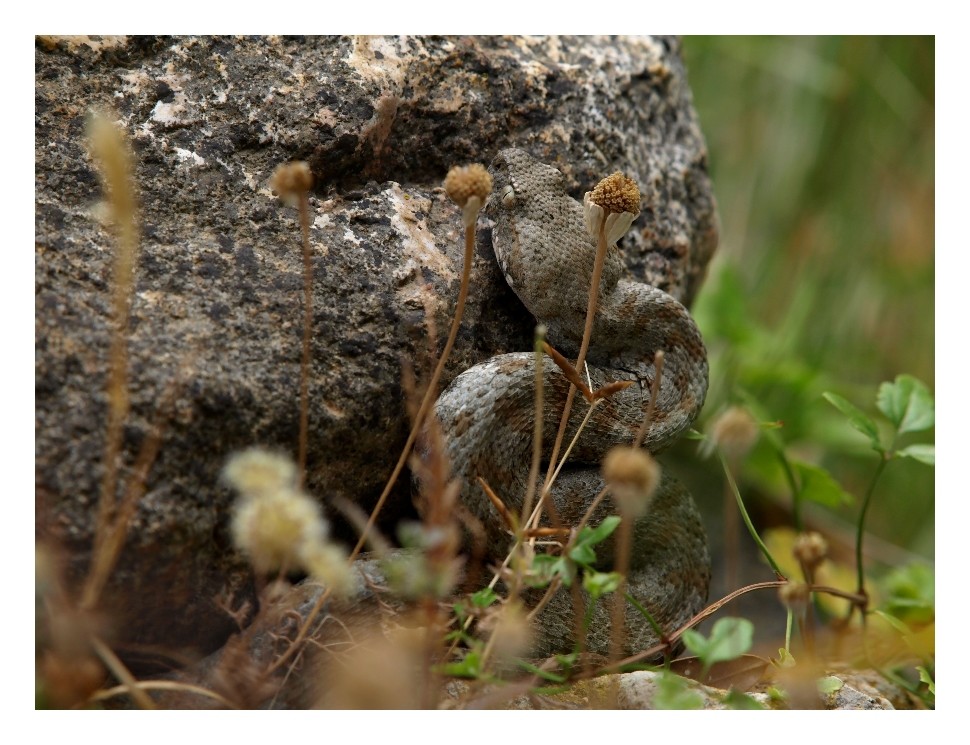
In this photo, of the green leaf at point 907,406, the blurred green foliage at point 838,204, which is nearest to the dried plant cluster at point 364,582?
the green leaf at point 907,406

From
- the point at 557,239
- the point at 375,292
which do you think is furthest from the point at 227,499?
the point at 557,239

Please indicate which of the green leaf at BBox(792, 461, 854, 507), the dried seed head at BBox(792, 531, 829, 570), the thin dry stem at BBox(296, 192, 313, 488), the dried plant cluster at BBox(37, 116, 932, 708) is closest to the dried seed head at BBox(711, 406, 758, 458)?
the dried plant cluster at BBox(37, 116, 932, 708)

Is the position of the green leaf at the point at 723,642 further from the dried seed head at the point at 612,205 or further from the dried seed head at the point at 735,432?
the dried seed head at the point at 612,205

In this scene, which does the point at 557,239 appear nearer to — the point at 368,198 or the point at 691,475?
the point at 368,198

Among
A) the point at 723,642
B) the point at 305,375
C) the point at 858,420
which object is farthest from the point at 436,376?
the point at 858,420

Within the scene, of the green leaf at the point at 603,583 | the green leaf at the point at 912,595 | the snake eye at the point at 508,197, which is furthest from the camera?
the green leaf at the point at 912,595
